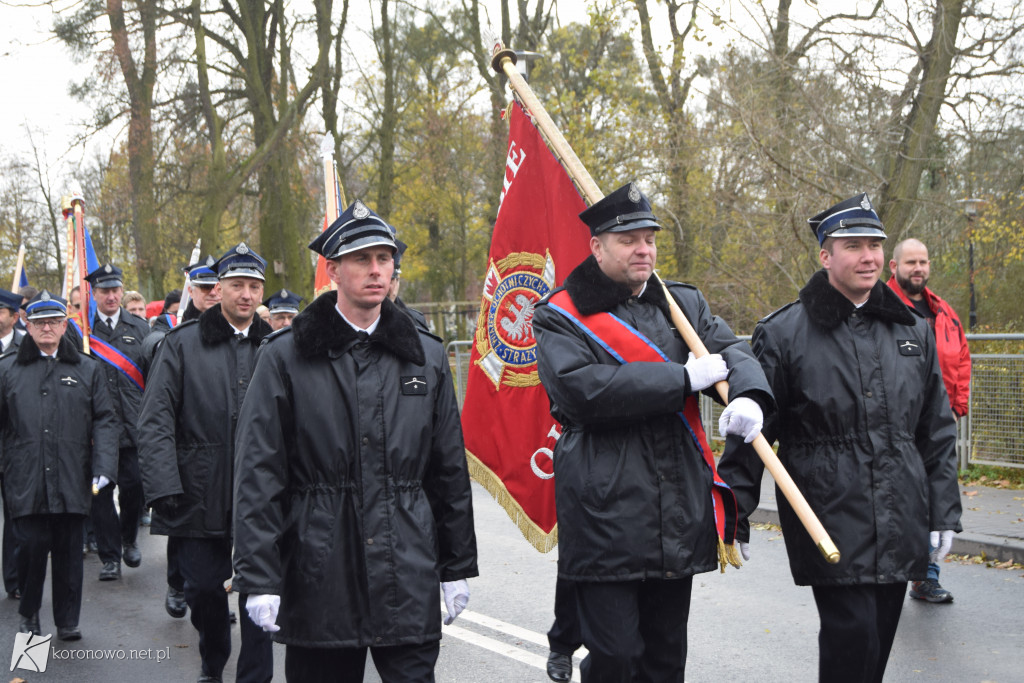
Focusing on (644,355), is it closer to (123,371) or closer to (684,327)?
(684,327)

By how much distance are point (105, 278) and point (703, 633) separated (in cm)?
602

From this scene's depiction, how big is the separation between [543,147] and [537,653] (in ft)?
9.25

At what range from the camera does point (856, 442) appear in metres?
4.18

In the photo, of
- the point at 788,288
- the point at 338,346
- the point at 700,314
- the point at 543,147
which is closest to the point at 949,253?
the point at 788,288

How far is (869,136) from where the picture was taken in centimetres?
1530

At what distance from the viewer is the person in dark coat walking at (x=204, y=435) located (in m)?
5.63

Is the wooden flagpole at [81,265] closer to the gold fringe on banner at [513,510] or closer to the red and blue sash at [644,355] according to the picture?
the gold fringe on banner at [513,510]

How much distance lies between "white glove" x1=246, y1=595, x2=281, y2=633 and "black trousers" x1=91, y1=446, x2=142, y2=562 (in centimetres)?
562

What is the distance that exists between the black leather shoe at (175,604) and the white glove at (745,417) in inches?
194

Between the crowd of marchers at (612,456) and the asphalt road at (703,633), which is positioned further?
the asphalt road at (703,633)

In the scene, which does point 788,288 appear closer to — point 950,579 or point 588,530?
point 950,579

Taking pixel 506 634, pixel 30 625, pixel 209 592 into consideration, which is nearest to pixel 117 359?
pixel 30 625

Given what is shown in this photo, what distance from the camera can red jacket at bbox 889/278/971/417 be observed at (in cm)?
716

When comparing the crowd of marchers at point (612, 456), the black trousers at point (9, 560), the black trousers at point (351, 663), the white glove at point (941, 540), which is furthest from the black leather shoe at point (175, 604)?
the white glove at point (941, 540)
